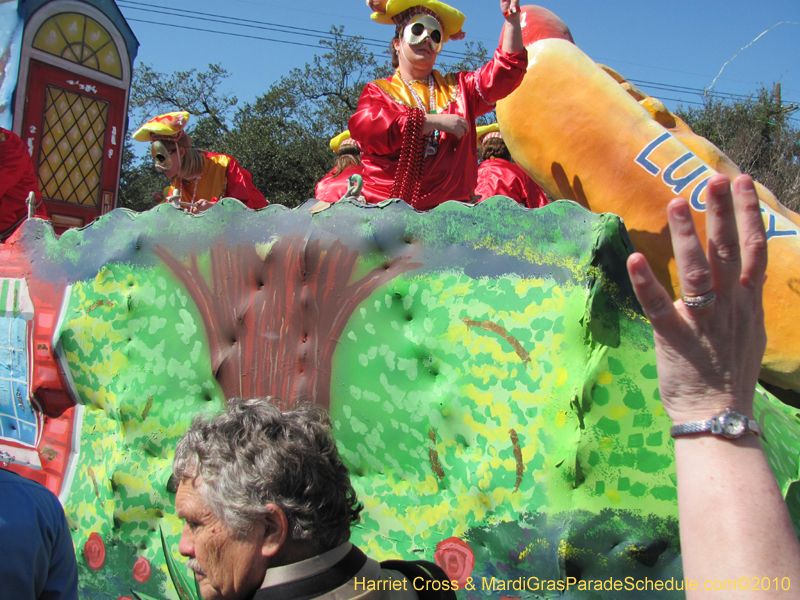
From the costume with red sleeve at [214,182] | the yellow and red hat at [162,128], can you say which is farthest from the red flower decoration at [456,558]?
the yellow and red hat at [162,128]

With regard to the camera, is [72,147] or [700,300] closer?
[700,300]

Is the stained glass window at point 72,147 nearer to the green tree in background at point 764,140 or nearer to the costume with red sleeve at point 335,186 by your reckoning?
the costume with red sleeve at point 335,186

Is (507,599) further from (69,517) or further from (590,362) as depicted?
(69,517)

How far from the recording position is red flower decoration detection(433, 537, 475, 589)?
4.98ft

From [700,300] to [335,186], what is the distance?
3.21m

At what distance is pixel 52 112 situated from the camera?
13.5 ft

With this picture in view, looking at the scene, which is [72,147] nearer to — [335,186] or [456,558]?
[335,186]

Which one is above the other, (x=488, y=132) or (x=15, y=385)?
(x=488, y=132)

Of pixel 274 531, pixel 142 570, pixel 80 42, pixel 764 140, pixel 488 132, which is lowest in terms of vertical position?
pixel 142 570

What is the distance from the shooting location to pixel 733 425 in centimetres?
69

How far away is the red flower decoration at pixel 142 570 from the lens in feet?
6.20

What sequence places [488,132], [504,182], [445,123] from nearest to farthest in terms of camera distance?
[445,123], [504,182], [488,132]

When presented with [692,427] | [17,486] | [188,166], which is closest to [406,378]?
[17,486]

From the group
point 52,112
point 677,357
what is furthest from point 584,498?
point 52,112
